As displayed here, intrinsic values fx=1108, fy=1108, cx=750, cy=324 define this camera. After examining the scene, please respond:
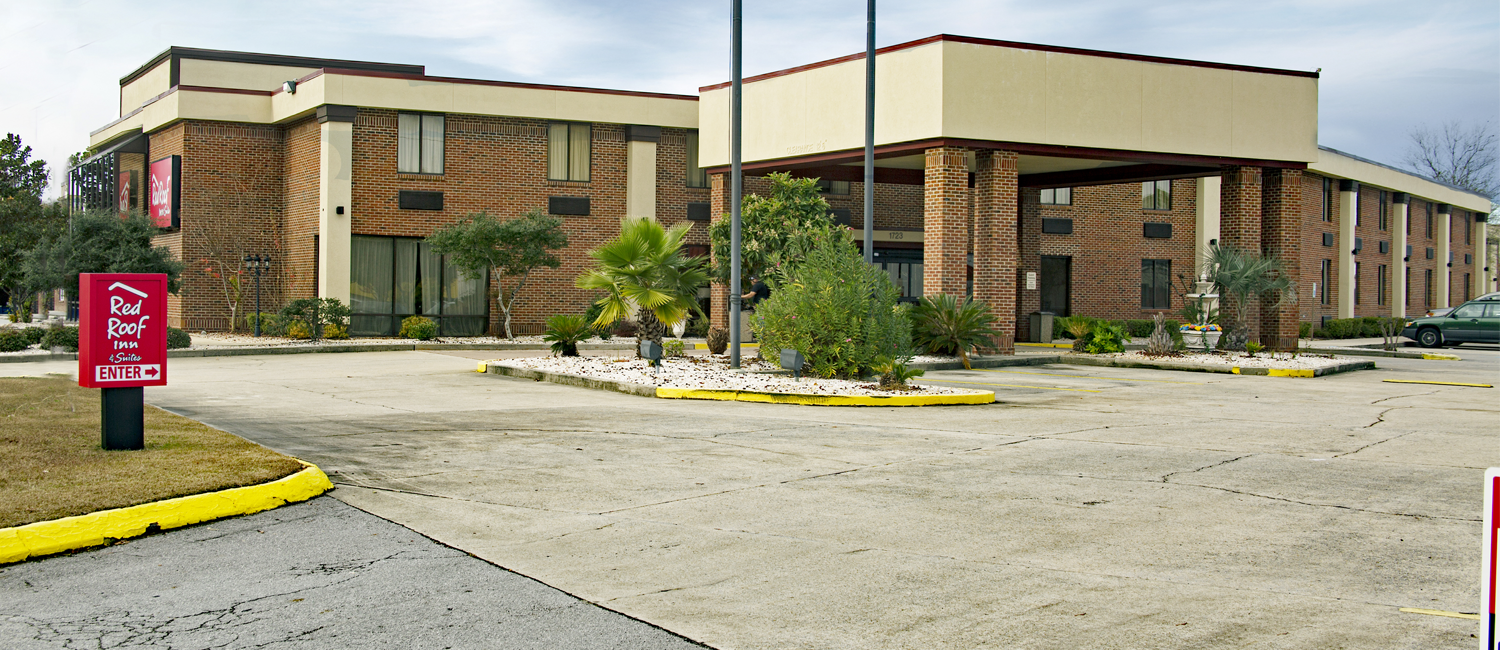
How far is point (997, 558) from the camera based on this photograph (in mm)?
6293

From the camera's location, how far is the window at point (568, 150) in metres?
33.0

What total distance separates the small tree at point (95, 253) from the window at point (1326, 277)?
40.6m

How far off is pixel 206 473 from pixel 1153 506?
6.64 m

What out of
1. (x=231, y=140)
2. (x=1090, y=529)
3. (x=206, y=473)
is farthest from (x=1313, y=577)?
(x=231, y=140)

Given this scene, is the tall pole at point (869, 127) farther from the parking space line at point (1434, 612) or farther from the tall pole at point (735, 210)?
the parking space line at point (1434, 612)

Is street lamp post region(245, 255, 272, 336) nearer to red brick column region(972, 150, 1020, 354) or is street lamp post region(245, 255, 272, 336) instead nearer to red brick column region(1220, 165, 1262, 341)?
red brick column region(972, 150, 1020, 354)

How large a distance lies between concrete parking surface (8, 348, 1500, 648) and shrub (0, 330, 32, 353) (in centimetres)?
1357

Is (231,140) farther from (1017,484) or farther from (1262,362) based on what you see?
(1017,484)

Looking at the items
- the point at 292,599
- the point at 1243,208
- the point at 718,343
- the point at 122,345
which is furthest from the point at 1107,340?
the point at 292,599

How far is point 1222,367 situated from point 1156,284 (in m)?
17.6

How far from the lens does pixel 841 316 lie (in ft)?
55.2

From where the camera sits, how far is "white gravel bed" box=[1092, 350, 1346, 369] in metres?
21.9

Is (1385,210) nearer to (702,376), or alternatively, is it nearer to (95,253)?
(702,376)

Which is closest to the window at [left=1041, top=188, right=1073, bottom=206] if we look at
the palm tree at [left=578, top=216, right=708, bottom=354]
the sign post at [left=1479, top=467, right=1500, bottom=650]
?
the palm tree at [left=578, top=216, right=708, bottom=354]
